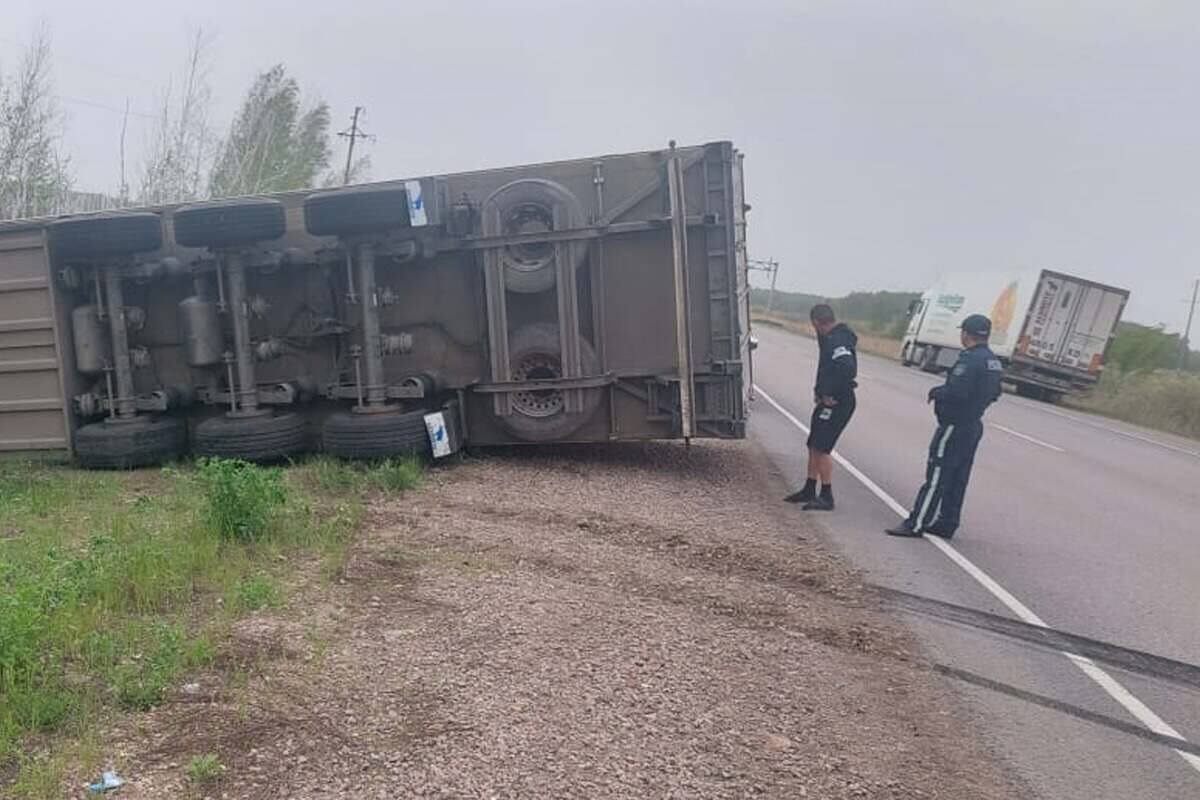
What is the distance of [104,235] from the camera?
8.01 meters

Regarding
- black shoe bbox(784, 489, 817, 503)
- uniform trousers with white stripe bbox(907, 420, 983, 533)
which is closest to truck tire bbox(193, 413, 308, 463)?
black shoe bbox(784, 489, 817, 503)

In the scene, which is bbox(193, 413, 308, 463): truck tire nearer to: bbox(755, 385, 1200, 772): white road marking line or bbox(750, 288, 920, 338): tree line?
bbox(755, 385, 1200, 772): white road marking line

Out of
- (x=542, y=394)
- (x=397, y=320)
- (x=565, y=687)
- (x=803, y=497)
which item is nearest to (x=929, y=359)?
(x=803, y=497)

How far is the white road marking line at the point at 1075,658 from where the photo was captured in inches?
160

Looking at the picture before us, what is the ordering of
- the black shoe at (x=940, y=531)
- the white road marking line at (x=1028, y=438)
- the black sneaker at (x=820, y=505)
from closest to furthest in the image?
the black shoe at (x=940, y=531) → the black sneaker at (x=820, y=505) → the white road marking line at (x=1028, y=438)

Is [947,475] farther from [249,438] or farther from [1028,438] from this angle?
[1028,438]

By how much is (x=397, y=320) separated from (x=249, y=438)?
5.34 feet

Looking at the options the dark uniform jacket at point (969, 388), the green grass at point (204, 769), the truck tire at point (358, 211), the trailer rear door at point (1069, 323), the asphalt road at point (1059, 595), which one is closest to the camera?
the green grass at point (204, 769)

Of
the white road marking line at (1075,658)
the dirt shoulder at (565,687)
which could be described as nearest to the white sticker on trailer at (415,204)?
the dirt shoulder at (565,687)

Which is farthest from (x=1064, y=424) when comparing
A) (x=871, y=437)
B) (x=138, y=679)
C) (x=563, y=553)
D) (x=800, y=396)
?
(x=138, y=679)

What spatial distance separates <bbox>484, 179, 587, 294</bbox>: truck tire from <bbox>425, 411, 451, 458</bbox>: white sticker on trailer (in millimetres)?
1296

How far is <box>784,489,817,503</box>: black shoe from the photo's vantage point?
8242 millimetres

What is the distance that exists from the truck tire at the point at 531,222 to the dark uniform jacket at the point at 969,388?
3209mm

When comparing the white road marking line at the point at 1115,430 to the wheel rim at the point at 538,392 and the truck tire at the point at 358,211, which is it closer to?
the wheel rim at the point at 538,392
